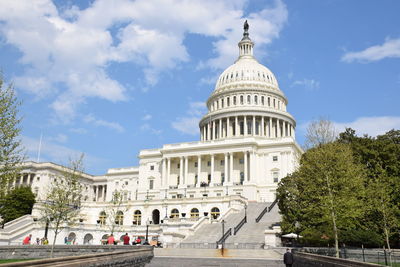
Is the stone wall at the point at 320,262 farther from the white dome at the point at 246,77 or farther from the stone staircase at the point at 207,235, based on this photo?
the white dome at the point at 246,77

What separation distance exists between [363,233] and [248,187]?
45101 millimetres

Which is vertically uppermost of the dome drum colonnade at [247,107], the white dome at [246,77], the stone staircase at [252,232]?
the white dome at [246,77]

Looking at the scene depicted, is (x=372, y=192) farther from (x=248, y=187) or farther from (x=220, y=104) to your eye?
(x=220, y=104)

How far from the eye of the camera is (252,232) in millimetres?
47062

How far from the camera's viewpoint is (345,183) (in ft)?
112

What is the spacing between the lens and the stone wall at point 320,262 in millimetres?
15977

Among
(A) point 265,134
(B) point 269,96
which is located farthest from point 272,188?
(B) point 269,96

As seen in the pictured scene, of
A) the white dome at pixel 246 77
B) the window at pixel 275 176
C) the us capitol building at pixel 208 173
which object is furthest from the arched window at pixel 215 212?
the white dome at pixel 246 77

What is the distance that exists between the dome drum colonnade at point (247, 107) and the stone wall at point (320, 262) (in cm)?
7928

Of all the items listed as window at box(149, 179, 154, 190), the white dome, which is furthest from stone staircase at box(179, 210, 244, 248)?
the white dome

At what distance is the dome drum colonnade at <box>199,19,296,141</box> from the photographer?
106m

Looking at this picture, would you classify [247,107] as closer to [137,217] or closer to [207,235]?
[137,217]

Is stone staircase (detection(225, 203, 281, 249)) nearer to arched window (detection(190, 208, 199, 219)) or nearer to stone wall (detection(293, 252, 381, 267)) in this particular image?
arched window (detection(190, 208, 199, 219))

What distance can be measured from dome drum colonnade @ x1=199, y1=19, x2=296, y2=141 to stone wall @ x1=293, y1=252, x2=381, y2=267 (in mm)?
79283
